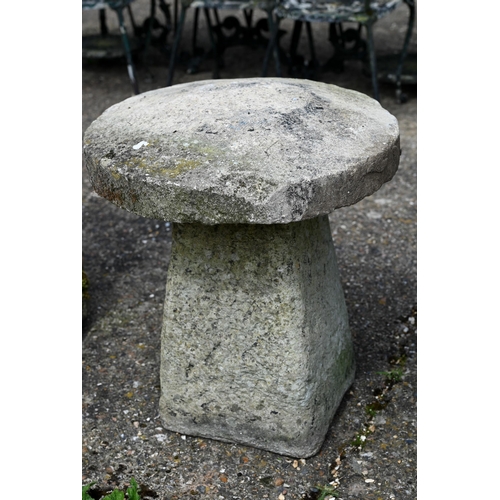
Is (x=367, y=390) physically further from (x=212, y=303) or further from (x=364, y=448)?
(x=212, y=303)

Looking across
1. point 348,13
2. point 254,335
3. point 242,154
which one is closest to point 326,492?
point 254,335

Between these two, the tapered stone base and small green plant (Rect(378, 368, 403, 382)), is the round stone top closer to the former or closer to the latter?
the tapered stone base

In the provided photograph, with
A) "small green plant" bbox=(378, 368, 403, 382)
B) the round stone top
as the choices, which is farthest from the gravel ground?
the round stone top

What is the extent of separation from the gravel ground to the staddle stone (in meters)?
0.08

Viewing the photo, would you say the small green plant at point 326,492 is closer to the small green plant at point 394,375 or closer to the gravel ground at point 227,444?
the gravel ground at point 227,444

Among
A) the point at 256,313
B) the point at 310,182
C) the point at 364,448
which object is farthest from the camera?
the point at 364,448

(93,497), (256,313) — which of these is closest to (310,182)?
(256,313)

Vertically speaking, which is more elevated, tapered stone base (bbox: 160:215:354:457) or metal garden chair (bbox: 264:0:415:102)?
metal garden chair (bbox: 264:0:415:102)

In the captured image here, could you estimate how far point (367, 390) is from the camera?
255cm

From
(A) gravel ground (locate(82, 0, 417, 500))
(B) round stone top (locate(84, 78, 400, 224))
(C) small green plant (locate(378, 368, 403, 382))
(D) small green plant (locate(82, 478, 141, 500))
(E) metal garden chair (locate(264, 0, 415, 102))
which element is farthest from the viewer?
(E) metal garden chair (locate(264, 0, 415, 102))

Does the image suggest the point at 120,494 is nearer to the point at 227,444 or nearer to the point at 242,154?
the point at 227,444

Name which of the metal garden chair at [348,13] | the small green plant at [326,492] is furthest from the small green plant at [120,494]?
the metal garden chair at [348,13]

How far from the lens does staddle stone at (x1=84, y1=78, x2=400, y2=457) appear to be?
1.83 metres

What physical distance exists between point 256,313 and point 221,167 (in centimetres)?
50
